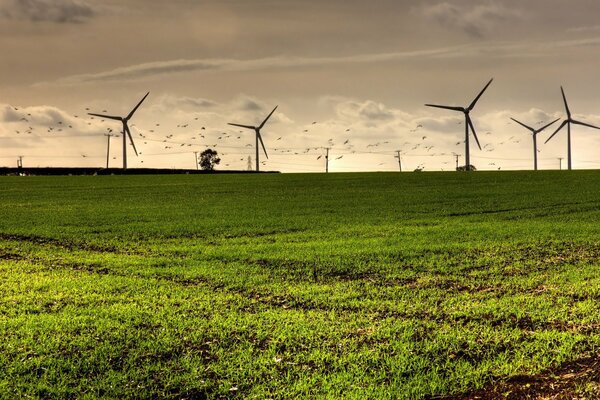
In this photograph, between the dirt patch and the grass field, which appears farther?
the grass field

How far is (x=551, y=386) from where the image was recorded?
30.2 feet

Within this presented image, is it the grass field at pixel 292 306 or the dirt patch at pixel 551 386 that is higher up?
the grass field at pixel 292 306

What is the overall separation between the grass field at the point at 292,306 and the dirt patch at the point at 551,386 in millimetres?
122

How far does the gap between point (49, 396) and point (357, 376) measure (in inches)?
181

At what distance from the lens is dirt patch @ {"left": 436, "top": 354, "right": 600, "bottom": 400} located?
29.2 feet

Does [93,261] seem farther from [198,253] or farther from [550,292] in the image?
[550,292]

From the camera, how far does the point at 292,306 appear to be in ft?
47.7

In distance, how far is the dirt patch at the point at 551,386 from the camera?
8.89 metres

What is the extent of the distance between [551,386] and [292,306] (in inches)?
259

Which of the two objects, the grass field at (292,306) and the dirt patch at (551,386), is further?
the grass field at (292,306)

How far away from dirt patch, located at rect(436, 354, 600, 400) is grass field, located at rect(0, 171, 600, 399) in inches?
4.8

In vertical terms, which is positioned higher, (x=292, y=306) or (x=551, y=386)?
(x=292, y=306)

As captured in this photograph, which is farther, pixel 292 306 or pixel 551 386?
pixel 292 306

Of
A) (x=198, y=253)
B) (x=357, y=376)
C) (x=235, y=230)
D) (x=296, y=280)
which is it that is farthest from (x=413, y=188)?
(x=357, y=376)
